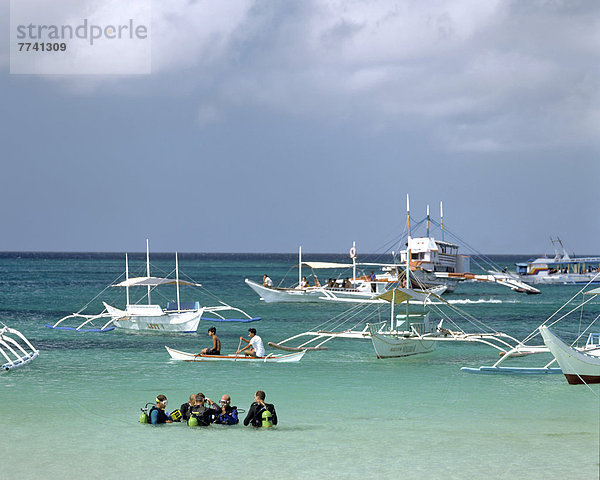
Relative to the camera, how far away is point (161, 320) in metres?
38.9

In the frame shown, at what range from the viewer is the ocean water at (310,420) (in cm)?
1525

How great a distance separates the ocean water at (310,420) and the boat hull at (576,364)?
395 millimetres

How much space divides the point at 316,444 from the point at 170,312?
23399 millimetres

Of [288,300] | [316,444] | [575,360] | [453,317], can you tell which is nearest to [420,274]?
[288,300]

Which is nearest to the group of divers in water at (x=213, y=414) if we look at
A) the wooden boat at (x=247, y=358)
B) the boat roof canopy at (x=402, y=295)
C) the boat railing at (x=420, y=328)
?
the wooden boat at (x=247, y=358)

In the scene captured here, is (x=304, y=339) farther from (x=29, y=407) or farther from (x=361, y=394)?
(x=29, y=407)

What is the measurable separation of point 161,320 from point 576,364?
2168 cm

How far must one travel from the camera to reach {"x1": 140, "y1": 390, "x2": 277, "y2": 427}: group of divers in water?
17.8 meters

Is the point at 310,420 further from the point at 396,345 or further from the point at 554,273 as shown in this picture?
the point at 554,273

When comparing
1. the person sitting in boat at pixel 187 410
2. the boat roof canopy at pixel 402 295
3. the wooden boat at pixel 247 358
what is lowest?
the person sitting in boat at pixel 187 410

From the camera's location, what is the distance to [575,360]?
22906 mm

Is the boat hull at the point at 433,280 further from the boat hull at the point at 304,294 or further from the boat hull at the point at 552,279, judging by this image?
the boat hull at the point at 552,279

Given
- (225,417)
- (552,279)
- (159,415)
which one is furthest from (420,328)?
(552,279)

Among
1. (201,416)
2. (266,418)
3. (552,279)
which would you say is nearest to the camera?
(201,416)
